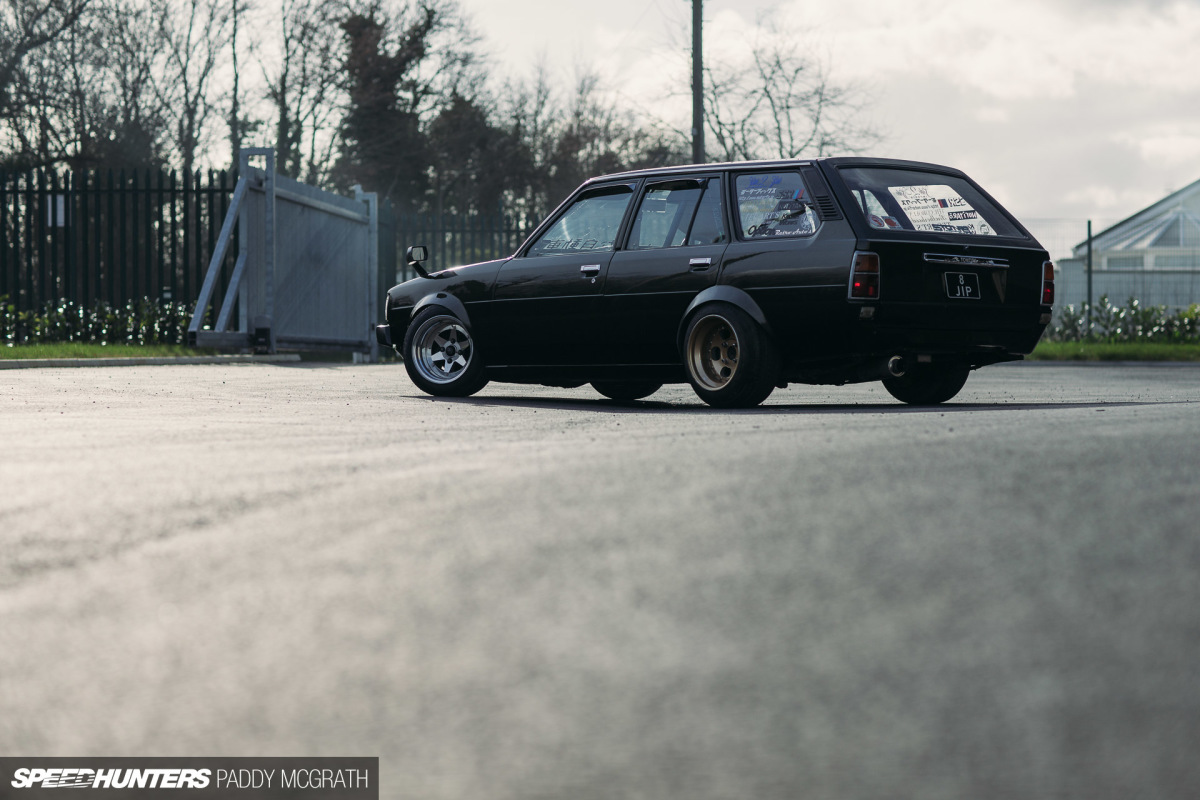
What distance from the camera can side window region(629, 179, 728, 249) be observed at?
9.09m

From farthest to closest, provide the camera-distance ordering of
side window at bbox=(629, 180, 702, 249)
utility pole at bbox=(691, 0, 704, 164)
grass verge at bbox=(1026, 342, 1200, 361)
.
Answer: utility pole at bbox=(691, 0, 704, 164) < grass verge at bbox=(1026, 342, 1200, 361) < side window at bbox=(629, 180, 702, 249)

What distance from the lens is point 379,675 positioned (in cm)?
279

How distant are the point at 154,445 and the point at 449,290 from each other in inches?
184

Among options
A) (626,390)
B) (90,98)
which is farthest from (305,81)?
(626,390)

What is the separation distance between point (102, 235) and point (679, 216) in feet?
42.2

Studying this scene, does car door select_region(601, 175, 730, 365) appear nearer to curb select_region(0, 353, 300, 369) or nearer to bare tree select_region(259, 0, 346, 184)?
curb select_region(0, 353, 300, 369)

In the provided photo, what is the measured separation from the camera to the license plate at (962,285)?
8586 mm

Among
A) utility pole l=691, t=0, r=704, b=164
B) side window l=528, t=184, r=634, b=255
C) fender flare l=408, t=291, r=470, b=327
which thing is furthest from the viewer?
utility pole l=691, t=0, r=704, b=164

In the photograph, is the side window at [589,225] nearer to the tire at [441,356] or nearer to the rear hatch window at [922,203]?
the tire at [441,356]

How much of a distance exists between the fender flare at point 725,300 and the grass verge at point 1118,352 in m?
12.8

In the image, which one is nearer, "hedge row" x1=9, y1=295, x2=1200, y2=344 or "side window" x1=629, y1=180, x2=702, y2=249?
"side window" x1=629, y1=180, x2=702, y2=249

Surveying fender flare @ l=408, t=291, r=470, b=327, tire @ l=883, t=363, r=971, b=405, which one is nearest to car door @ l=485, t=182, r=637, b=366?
fender flare @ l=408, t=291, r=470, b=327

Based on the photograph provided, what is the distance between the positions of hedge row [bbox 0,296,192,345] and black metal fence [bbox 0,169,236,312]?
0.23m

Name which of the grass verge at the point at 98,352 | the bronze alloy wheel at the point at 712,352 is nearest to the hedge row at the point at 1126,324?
the grass verge at the point at 98,352
